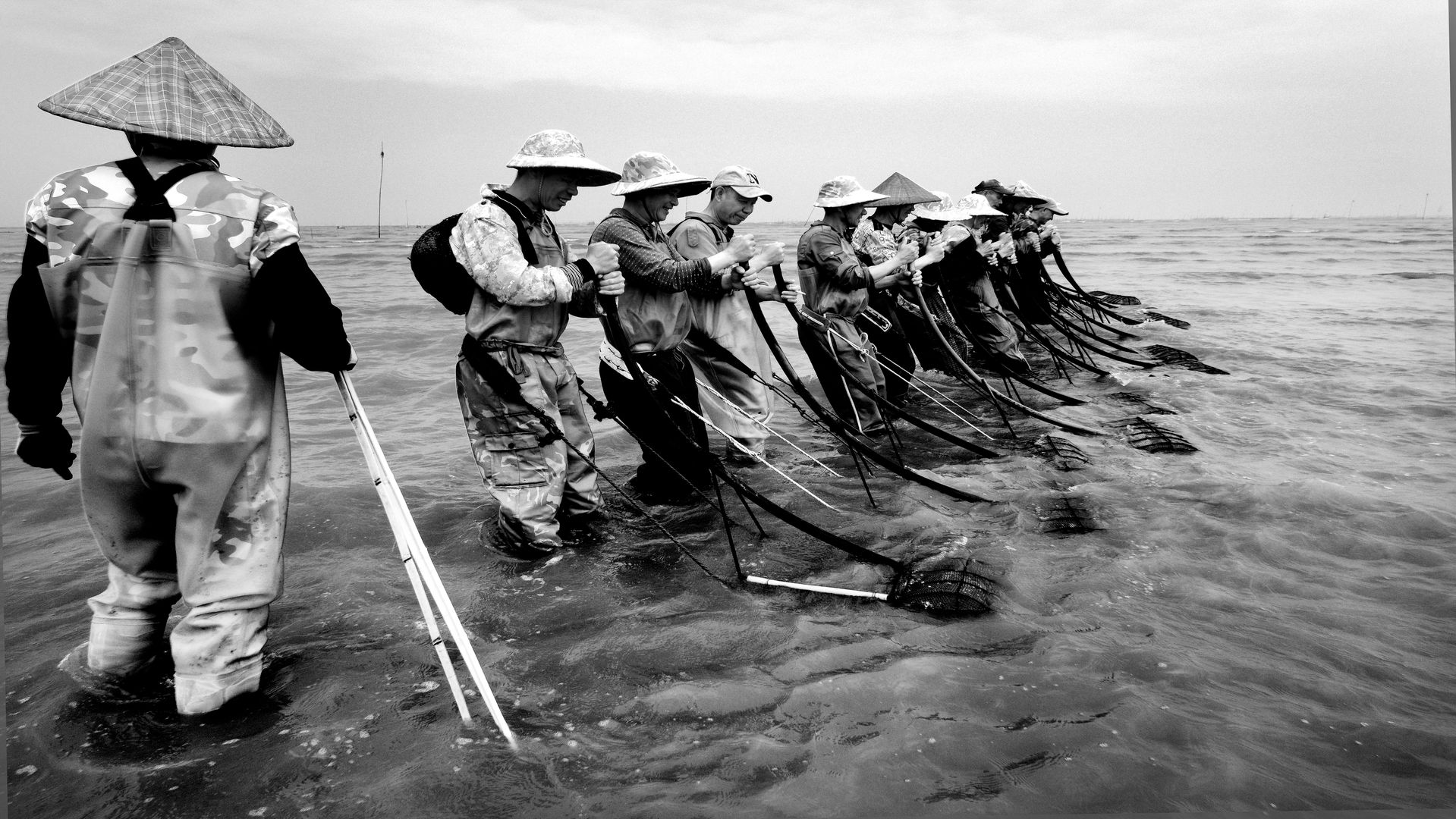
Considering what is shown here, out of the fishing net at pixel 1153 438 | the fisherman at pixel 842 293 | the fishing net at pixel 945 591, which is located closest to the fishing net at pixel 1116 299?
the fishing net at pixel 1153 438

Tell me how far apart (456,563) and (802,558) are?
167cm

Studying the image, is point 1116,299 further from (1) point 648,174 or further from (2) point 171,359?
(2) point 171,359

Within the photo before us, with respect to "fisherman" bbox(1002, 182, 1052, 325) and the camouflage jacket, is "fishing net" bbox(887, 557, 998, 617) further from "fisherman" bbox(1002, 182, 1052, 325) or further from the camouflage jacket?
"fisherman" bbox(1002, 182, 1052, 325)

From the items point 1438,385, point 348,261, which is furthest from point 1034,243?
point 348,261

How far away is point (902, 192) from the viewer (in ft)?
26.5

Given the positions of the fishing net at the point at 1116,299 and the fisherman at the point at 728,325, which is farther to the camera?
the fishing net at the point at 1116,299

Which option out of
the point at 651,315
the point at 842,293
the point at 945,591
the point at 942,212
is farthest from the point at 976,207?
the point at 945,591

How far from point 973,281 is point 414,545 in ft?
24.5

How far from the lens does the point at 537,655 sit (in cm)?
332

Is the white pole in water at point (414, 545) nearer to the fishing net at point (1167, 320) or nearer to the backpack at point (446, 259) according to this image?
the backpack at point (446, 259)

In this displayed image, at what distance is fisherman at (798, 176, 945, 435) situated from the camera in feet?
22.3

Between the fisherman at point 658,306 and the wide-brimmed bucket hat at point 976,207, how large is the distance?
421 centimetres

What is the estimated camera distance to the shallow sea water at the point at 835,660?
256cm

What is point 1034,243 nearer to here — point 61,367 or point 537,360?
point 537,360
